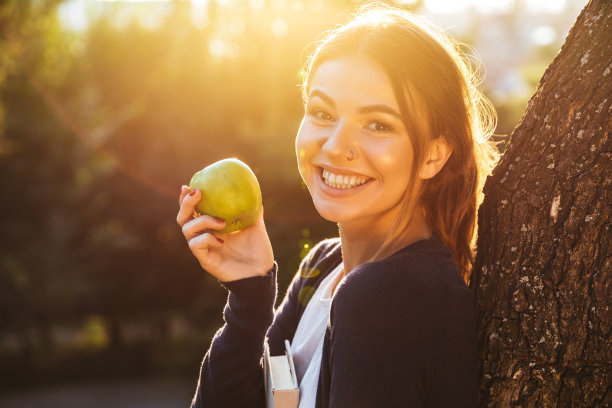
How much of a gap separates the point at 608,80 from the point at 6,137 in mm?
14009

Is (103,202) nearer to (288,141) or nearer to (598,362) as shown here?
(288,141)

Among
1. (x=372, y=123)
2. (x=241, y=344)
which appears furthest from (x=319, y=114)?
(x=241, y=344)

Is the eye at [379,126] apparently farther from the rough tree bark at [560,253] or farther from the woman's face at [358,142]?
the rough tree bark at [560,253]

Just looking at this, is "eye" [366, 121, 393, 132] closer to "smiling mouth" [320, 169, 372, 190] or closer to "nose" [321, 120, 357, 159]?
"nose" [321, 120, 357, 159]

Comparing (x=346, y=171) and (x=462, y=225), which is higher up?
(x=346, y=171)

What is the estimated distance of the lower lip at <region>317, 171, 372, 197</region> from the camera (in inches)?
83.3

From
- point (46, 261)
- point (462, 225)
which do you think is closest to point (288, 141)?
point (46, 261)

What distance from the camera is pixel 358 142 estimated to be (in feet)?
6.79

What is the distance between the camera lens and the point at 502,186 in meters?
2.00

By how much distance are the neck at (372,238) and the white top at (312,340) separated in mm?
131

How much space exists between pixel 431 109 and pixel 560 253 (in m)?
0.62

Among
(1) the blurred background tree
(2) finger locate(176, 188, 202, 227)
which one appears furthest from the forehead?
(1) the blurred background tree

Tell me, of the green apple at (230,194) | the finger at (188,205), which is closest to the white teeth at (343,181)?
the green apple at (230,194)

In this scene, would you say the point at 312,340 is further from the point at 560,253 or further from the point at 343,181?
the point at 560,253
